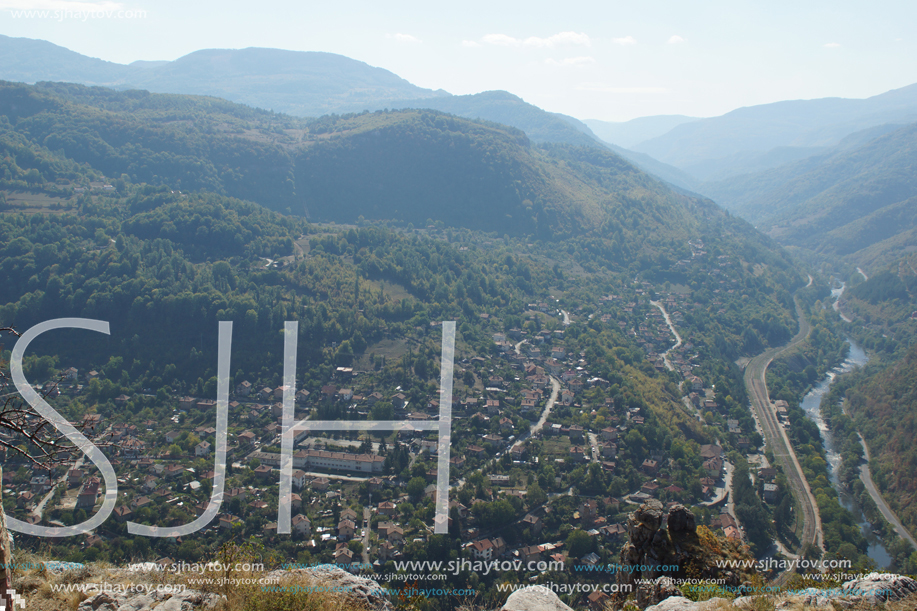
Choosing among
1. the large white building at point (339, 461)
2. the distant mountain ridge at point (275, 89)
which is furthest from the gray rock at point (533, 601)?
the distant mountain ridge at point (275, 89)

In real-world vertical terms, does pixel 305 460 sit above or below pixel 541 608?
below

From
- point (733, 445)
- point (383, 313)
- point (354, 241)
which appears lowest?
point (733, 445)

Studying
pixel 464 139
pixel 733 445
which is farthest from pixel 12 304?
pixel 464 139

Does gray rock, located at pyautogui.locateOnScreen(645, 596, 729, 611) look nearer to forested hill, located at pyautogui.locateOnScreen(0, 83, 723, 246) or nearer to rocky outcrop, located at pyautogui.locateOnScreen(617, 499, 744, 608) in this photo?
rocky outcrop, located at pyautogui.locateOnScreen(617, 499, 744, 608)

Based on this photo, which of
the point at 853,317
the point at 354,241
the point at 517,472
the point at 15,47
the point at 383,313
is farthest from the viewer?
the point at 15,47

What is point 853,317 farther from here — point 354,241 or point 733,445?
point 354,241

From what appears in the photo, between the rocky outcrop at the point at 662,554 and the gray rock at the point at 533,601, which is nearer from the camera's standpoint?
the gray rock at the point at 533,601

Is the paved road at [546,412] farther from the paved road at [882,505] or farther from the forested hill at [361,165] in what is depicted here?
the forested hill at [361,165]
